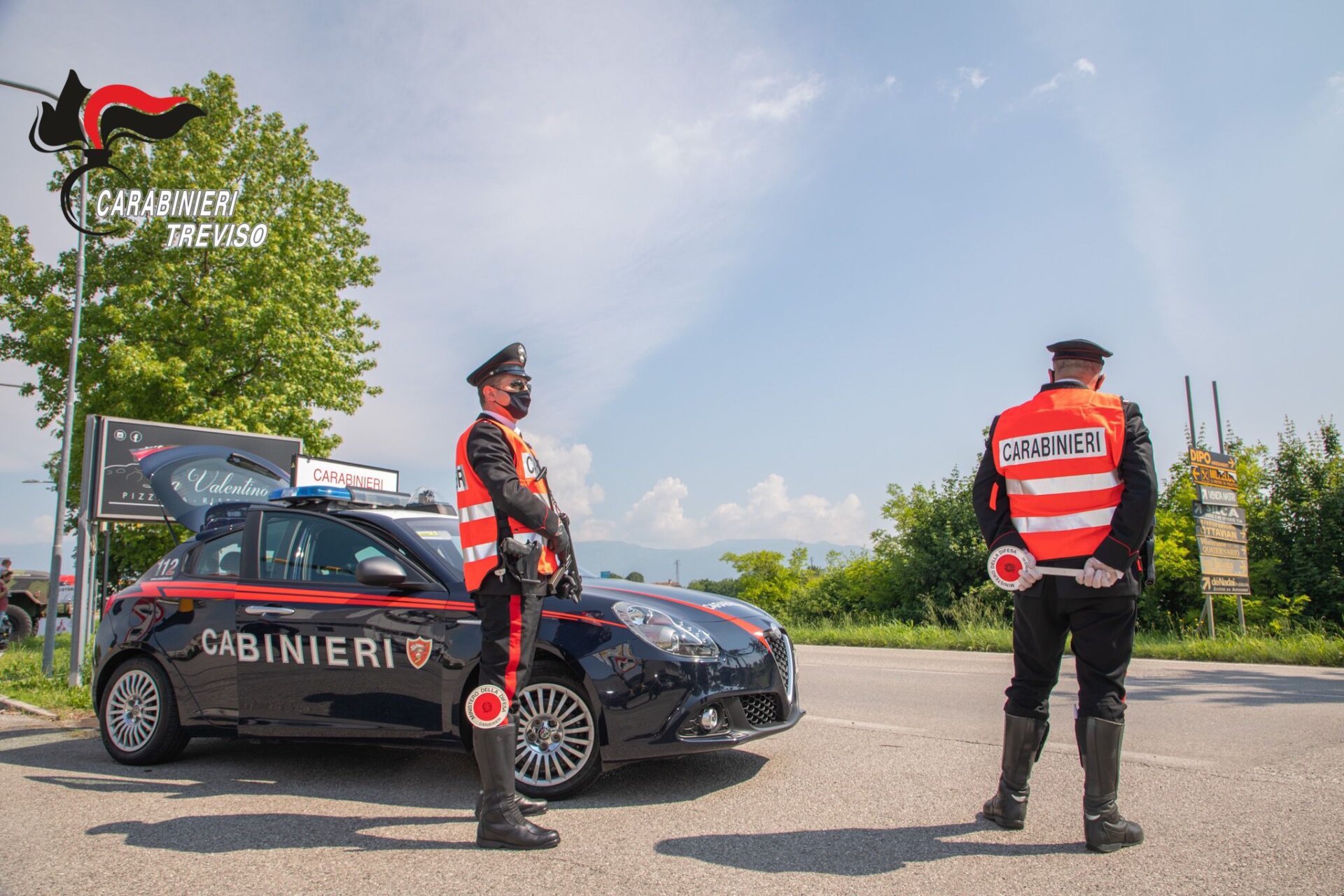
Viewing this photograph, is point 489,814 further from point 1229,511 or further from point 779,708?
point 1229,511

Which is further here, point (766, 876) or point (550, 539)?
point (550, 539)

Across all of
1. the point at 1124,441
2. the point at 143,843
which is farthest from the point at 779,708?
the point at 143,843

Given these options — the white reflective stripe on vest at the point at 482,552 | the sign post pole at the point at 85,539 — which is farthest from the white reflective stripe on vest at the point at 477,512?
the sign post pole at the point at 85,539

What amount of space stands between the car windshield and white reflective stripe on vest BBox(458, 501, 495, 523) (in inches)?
41.6

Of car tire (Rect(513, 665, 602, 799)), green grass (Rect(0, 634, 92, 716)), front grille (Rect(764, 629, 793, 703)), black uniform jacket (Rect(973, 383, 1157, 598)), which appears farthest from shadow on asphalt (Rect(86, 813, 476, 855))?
green grass (Rect(0, 634, 92, 716))

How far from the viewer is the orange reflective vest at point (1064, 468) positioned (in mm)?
3664

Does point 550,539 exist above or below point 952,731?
above

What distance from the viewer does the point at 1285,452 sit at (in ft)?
74.7

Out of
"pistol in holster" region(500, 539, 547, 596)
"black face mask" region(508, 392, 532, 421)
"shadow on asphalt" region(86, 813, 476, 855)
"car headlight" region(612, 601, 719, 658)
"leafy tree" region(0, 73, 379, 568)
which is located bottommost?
"shadow on asphalt" region(86, 813, 476, 855)

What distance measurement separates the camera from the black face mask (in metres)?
4.28

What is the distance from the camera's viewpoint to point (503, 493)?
12.8ft

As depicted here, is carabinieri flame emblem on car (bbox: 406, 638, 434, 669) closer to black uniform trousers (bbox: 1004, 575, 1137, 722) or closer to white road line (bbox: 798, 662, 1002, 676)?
black uniform trousers (bbox: 1004, 575, 1137, 722)

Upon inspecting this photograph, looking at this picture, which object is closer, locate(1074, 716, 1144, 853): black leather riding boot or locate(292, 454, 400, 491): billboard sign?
locate(1074, 716, 1144, 853): black leather riding boot

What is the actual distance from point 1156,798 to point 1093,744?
0.99 metres
